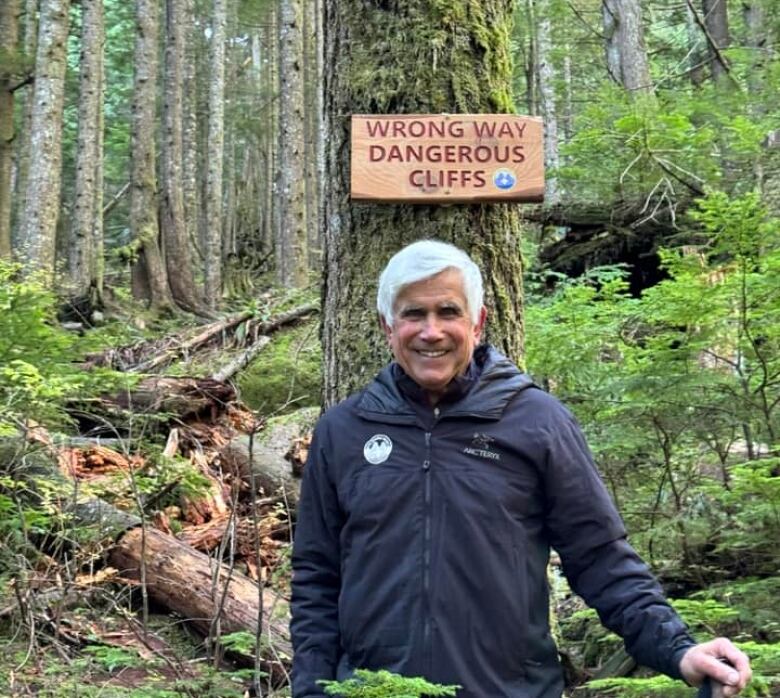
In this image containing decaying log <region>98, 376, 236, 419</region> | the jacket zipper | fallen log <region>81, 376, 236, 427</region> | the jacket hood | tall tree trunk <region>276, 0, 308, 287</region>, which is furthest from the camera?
tall tree trunk <region>276, 0, 308, 287</region>

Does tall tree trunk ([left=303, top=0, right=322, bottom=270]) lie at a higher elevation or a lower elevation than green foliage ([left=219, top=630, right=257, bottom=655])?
higher

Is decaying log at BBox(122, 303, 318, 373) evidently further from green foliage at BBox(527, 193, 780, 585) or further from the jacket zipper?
the jacket zipper

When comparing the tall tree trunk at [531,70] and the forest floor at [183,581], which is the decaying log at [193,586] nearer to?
the forest floor at [183,581]

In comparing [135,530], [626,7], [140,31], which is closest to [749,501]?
[135,530]

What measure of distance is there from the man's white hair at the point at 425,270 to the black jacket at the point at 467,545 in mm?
195

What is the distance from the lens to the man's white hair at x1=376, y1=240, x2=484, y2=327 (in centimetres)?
271

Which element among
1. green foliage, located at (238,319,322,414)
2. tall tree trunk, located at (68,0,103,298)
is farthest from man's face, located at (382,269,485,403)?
tall tree trunk, located at (68,0,103,298)

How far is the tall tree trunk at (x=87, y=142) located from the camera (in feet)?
55.6

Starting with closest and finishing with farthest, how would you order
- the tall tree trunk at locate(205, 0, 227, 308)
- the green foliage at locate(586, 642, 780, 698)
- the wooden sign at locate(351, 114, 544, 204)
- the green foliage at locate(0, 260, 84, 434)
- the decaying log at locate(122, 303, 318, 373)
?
the green foliage at locate(586, 642, 780, 698) < the wooden sign at locate(351, 114, 544, 204) < the green foliage at locate(0, 260, 84, 434) < the decaying log at locate(122, 303, 318, 373) < the tall tree trunk at locate(205, 0, 227, 308)

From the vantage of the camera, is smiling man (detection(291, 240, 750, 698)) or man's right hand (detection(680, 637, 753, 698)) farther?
smiling man (detection(291, 240, 750, 698))

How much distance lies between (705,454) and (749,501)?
4.12 ft

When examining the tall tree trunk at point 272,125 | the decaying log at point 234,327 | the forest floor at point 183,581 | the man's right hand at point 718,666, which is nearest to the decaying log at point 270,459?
the forest floor at point 183,581

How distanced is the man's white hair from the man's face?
0.05 feet

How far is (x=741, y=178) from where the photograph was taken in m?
7.92
